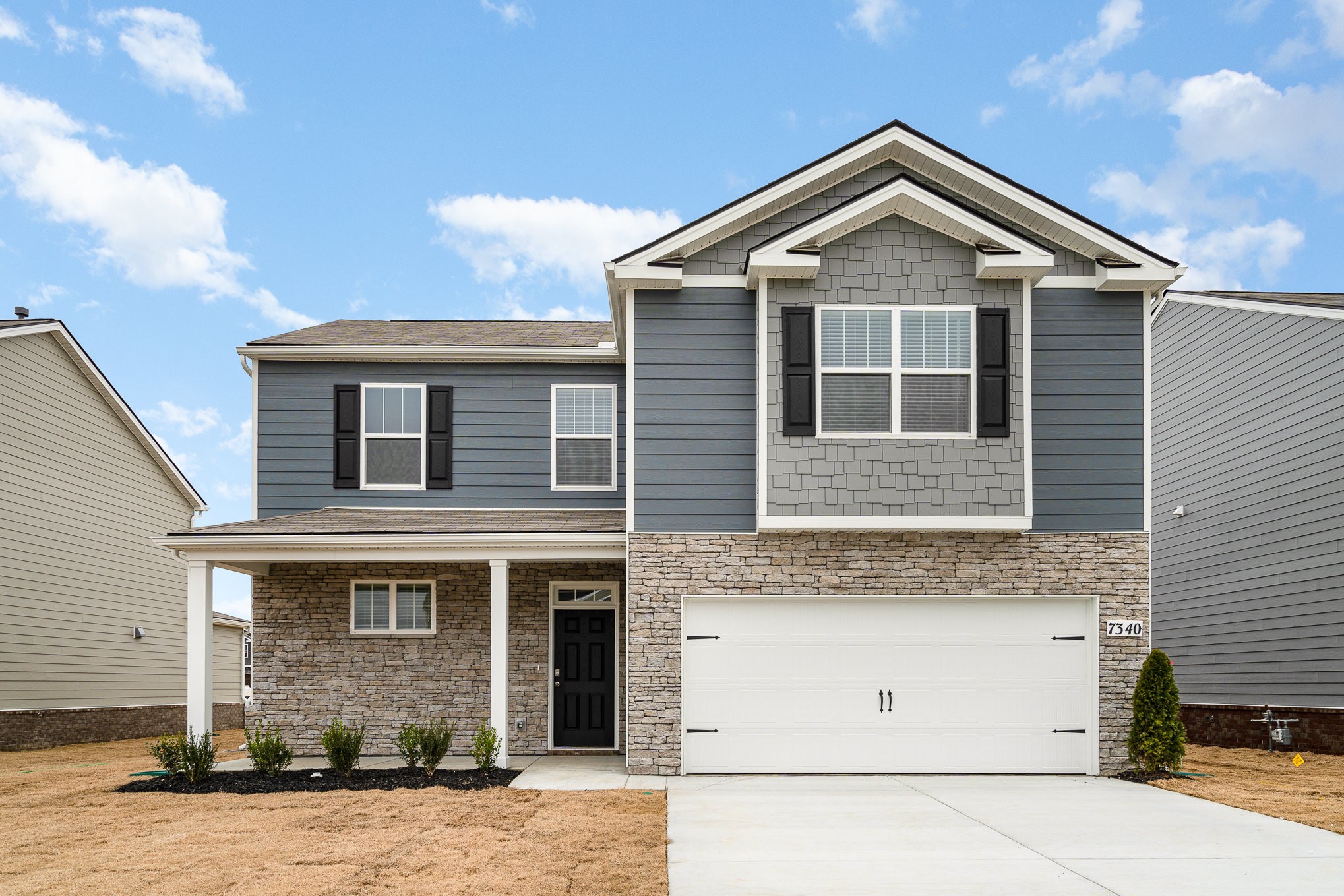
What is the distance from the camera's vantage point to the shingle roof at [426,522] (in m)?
12.4

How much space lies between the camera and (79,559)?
60.2ft

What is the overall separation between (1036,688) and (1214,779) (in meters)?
1.98

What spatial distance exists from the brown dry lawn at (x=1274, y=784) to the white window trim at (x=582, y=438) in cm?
737

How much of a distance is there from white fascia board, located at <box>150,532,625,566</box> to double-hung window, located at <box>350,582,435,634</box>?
1614 mm

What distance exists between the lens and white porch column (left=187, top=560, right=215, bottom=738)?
40.0 ft

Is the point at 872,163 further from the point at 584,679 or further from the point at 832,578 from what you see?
the point at 584,679

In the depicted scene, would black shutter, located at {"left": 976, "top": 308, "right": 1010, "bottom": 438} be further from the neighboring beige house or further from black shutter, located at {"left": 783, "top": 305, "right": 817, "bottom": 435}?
the neighboring beige house

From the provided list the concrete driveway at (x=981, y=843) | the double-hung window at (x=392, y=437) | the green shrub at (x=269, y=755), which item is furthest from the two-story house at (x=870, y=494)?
the double-hung window at (x=392, y=437)

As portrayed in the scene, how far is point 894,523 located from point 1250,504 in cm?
740

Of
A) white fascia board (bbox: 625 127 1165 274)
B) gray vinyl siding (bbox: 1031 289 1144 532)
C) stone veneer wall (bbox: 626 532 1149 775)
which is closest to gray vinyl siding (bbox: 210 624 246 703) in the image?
stone veneer wall (bbox: 626 532 1149 775)

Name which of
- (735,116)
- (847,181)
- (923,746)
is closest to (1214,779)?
(923,746)

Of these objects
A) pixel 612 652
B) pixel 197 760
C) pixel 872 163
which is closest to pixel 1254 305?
pixel 872 163

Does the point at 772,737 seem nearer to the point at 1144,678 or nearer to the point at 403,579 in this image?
the point at 1144,678

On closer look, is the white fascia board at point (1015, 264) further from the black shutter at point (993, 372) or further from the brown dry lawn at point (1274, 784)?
the brown dry lawn at point (1274, 784)
